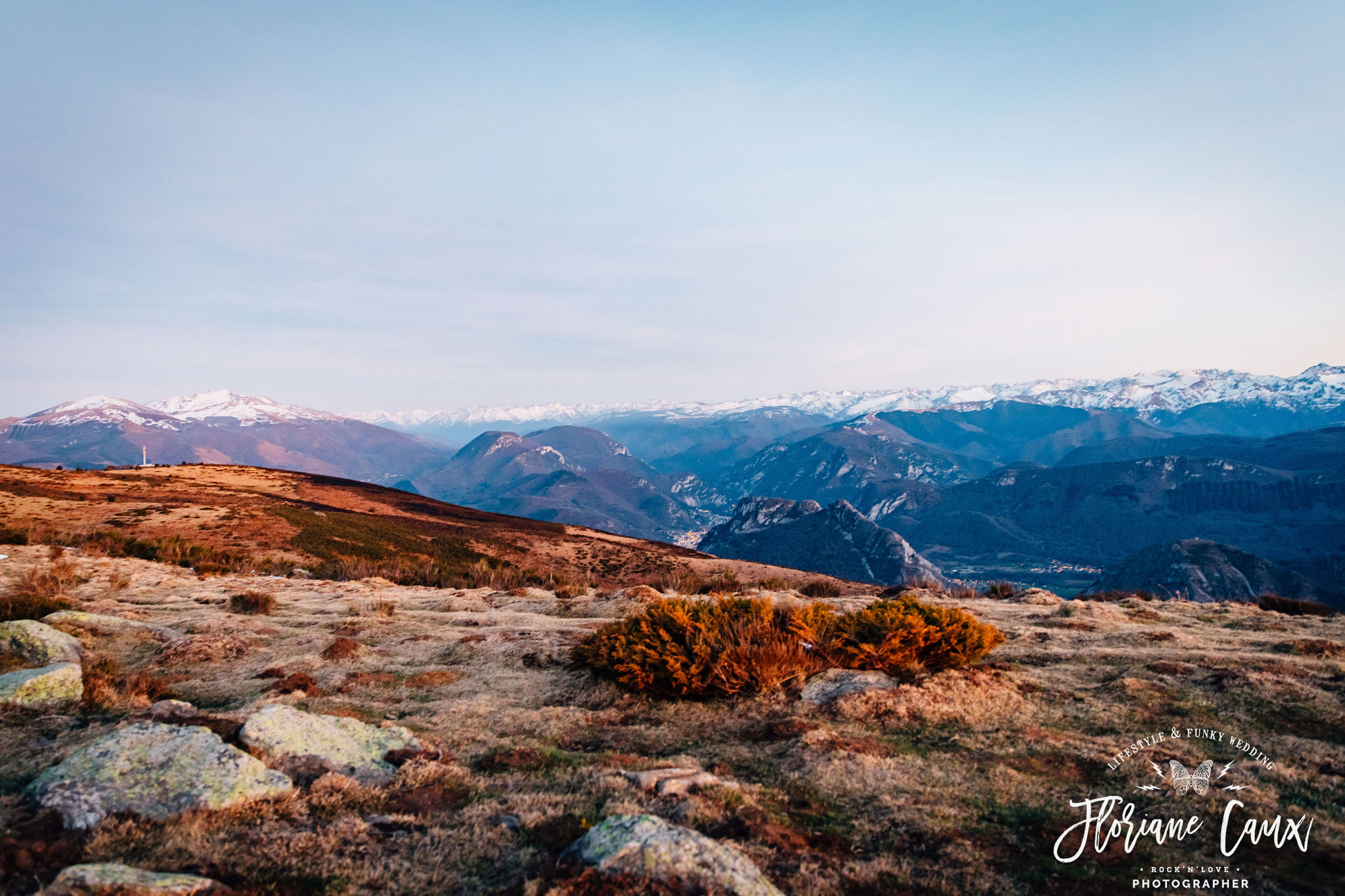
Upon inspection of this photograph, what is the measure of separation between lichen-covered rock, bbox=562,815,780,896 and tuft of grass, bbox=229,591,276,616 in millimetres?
16308

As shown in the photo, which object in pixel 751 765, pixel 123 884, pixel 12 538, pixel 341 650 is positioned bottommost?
pixel 12 538

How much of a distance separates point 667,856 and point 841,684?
635cm

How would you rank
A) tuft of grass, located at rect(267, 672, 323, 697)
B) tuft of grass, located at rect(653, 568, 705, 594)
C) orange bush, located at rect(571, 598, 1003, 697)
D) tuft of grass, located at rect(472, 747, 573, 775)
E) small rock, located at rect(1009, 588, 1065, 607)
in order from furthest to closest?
tuft of grass, located at rect(653, 568, 705, 594) → small rock, located at rect(1009, 588, 1065, 607) → orange bush, located at rect(571, 598, 1003, 697) → tuft of grass, located at rect(267, 672, 323, 697) → tuft of grass, located at rect(472, 747, 573, 775)

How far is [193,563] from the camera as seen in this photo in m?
30.0

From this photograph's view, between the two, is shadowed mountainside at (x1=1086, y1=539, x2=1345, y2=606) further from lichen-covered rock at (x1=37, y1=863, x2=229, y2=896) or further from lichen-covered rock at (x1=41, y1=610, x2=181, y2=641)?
lichen-covered rock at (x1=37, y1=863, x2=229, y2=896)

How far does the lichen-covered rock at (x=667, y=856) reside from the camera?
412 centimetres

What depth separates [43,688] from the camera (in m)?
8.09

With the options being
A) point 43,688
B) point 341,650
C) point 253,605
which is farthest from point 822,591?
point 43,688

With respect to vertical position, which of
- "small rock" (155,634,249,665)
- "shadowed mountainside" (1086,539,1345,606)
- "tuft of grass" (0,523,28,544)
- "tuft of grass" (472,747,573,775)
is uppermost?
"tuft of grass" (472,747,573,775)

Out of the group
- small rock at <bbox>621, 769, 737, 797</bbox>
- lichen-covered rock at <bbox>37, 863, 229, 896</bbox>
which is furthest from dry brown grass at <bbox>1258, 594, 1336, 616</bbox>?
lichen-covered rock at <bbox>37, 863, 229, 896</bbox>

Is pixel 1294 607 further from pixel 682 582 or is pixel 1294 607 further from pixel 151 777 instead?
pixel 151 777

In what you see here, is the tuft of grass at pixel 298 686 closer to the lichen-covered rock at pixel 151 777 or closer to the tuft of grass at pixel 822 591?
the lichen-covered rock at pixel 151 777

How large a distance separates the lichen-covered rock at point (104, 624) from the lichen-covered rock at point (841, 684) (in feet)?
40.3

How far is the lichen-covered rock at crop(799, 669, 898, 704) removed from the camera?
9.55 m
